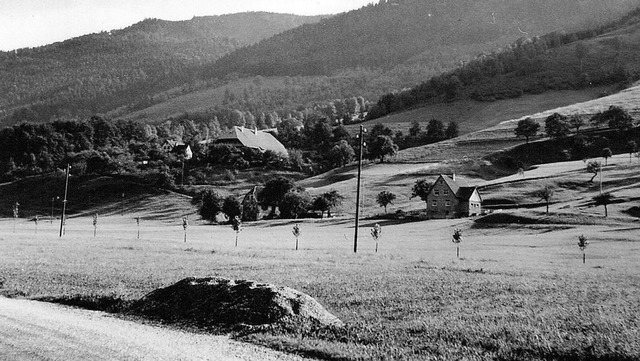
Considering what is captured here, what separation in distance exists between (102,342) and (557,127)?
172524 mm

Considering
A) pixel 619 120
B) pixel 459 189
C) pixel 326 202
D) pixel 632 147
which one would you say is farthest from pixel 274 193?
pixel 619 120

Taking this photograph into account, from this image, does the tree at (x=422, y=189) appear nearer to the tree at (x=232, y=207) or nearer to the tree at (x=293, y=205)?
the tree at (x=293, y=205)

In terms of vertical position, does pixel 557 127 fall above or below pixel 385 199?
above

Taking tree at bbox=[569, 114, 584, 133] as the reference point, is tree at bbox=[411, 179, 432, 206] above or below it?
below

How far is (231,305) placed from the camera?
19.9m

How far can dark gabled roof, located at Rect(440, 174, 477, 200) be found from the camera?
371 ft

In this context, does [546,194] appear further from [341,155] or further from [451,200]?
[341,155]

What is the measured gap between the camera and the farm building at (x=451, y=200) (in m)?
111

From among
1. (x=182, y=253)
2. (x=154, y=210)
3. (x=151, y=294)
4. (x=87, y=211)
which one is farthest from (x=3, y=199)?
(x=151, y=294)

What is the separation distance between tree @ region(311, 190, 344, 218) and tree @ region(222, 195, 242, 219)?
1408 centimetres

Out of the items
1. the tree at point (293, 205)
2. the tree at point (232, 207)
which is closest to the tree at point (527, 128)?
the tree at point (293, 205)

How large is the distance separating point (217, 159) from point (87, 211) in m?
Answer: 52.7

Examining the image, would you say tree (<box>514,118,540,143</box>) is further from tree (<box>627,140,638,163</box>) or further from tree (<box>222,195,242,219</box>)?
tree (<box>222,195,242,219</box>)

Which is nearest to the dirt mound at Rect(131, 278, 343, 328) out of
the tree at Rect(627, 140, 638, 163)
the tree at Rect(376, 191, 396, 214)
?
the tree at Rect(376, 191, 396, 214)
